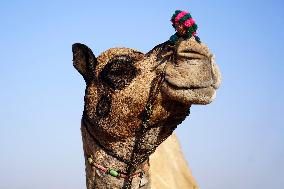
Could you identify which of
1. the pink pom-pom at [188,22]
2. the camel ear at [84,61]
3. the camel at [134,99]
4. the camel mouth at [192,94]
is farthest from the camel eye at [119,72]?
the pink pom-pom at [188,22]

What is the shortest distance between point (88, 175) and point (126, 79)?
928mm

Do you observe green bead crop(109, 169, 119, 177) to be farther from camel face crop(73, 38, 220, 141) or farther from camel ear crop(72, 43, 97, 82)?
camel ear crop(72, 43, 97, 82)

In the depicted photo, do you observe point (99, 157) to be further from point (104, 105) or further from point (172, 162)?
point (172, 162)

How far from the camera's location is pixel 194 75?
18.5 feet

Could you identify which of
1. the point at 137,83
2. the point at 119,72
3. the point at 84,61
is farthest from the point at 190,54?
the point at 84,61

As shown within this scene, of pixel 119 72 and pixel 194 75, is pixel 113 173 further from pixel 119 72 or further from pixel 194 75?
pixel 194 75

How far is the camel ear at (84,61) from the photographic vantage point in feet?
21.2

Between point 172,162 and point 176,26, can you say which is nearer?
point 176,26

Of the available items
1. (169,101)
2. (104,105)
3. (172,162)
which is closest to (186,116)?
(169,101)

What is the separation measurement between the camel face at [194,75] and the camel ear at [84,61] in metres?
0.94

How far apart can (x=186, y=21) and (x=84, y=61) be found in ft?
3.56

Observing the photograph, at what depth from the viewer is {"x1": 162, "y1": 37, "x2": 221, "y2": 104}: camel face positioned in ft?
18.5

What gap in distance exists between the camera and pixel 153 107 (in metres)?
5.95

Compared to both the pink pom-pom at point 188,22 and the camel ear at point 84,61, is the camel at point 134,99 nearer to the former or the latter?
the camel ear at point 84,61
